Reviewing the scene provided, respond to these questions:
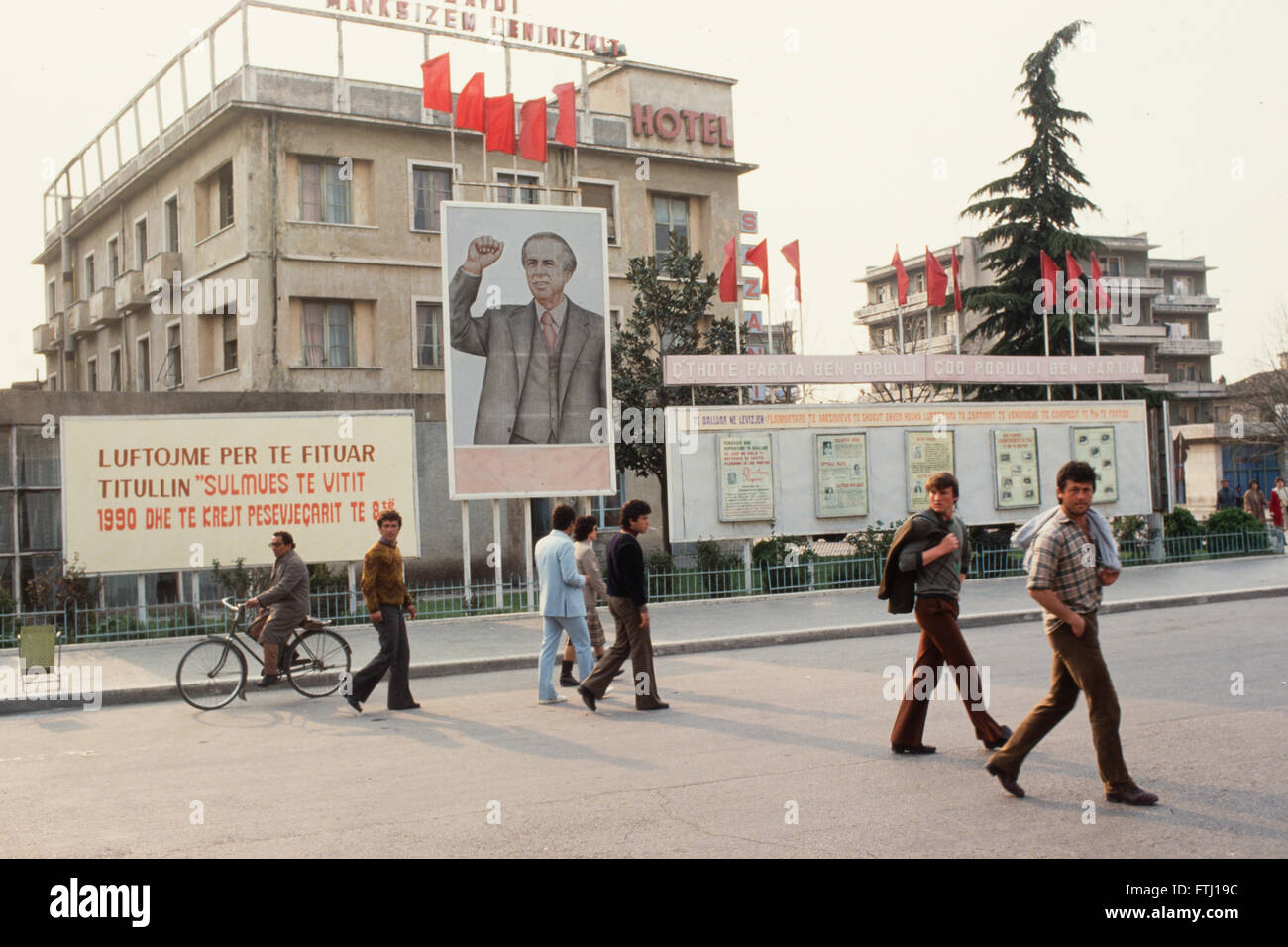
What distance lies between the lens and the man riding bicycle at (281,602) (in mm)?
12109

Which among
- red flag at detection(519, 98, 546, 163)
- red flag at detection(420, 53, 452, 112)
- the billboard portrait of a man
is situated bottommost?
the billboard portrait of a man

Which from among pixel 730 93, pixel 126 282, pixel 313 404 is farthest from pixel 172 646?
pixel 730 93

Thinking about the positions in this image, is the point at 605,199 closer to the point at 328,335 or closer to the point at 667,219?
the point at 667,219

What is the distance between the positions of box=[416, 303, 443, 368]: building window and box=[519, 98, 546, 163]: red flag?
33.7ft

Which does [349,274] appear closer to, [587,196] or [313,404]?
[587,196]

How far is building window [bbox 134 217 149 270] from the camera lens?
1403 inches

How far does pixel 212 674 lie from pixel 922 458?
46.4 feet

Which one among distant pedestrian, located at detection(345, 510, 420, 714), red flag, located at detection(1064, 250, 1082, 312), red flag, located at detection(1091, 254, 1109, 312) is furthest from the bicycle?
red flag, located at detection(1091, 254, 1109, 312)

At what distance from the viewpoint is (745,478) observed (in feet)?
67.5

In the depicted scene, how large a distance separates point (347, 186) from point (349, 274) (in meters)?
2.36

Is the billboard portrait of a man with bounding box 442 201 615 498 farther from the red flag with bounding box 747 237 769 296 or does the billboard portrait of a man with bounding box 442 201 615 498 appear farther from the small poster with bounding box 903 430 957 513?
the small poster with bounding box 903 430 957 513

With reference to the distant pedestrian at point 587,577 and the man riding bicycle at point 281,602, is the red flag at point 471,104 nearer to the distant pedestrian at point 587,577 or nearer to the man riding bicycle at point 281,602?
the distant pedestrian at point 587,577
